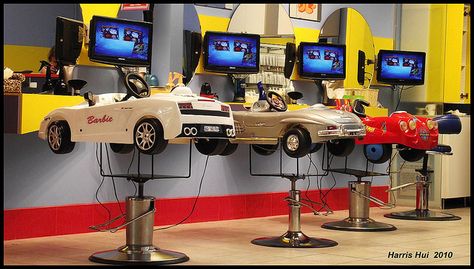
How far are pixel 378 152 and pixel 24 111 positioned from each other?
12.1 ft

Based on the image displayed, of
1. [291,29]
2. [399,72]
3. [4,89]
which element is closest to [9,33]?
[4,89]

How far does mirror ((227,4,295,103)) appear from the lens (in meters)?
9.80

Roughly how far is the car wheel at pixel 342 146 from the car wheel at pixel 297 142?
755 millimetres

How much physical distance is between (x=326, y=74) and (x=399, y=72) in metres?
1.42

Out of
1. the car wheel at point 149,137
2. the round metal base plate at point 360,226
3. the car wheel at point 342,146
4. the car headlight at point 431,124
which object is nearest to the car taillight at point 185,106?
the car wheel at point 149,137

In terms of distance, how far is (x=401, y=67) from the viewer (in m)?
11.4

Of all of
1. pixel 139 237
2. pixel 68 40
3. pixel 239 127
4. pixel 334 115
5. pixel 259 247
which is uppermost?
pixel 68 40

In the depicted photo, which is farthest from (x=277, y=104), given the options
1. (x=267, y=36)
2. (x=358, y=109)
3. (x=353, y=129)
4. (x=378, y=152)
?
(x=267, y=36)

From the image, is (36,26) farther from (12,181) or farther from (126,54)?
(12,181)

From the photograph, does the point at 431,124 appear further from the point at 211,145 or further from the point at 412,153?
the point at 211,145

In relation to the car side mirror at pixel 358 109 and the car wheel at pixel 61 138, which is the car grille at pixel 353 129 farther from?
the car wheel at pixel 61 138

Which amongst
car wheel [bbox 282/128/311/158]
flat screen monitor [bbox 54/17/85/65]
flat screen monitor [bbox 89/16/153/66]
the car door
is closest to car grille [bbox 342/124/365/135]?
car wheel [bbox 282/128/311/158]

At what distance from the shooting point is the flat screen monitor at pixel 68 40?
307 inches

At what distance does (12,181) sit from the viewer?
25.5ft
